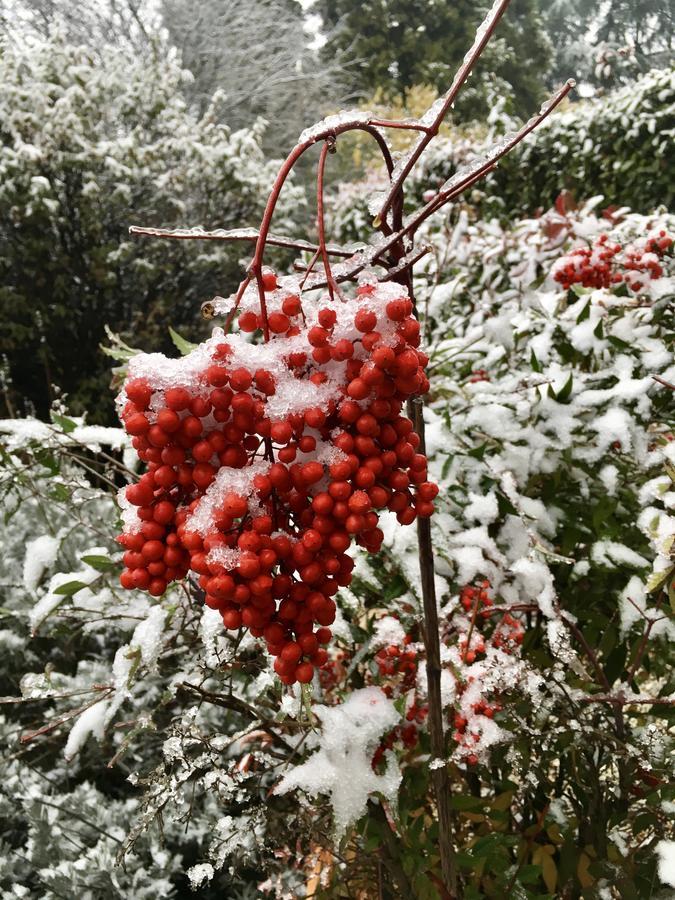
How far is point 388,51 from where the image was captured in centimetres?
1372

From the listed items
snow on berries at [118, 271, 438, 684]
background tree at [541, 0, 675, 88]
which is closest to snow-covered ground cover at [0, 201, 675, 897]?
snow on berries at [118, 271, 438, 684]

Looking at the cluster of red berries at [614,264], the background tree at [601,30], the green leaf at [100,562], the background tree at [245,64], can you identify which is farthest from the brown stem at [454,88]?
the background tree at [601,30]

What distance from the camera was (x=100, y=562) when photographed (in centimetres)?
111

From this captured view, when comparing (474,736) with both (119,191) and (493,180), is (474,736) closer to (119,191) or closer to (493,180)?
(119,191)

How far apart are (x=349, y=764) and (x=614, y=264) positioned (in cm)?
140

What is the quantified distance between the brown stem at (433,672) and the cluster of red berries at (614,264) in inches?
43.2

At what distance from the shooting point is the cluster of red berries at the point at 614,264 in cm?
157

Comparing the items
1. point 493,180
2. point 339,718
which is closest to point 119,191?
point 493,180

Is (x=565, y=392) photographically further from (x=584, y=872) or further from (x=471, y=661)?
(x=584, y=872)

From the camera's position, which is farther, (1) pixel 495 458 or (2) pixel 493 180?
(2) pixel 493 180

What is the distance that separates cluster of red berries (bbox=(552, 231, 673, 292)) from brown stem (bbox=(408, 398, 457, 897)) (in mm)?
1096

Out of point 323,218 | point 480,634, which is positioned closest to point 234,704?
point 480,634

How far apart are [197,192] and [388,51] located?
9.96 metres

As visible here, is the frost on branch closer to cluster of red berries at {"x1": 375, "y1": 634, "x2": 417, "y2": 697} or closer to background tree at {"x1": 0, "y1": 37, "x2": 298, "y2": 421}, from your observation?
cluster of red berries at {"x1": 375, "y1": 634, "x2": 417, "y2": 697}
